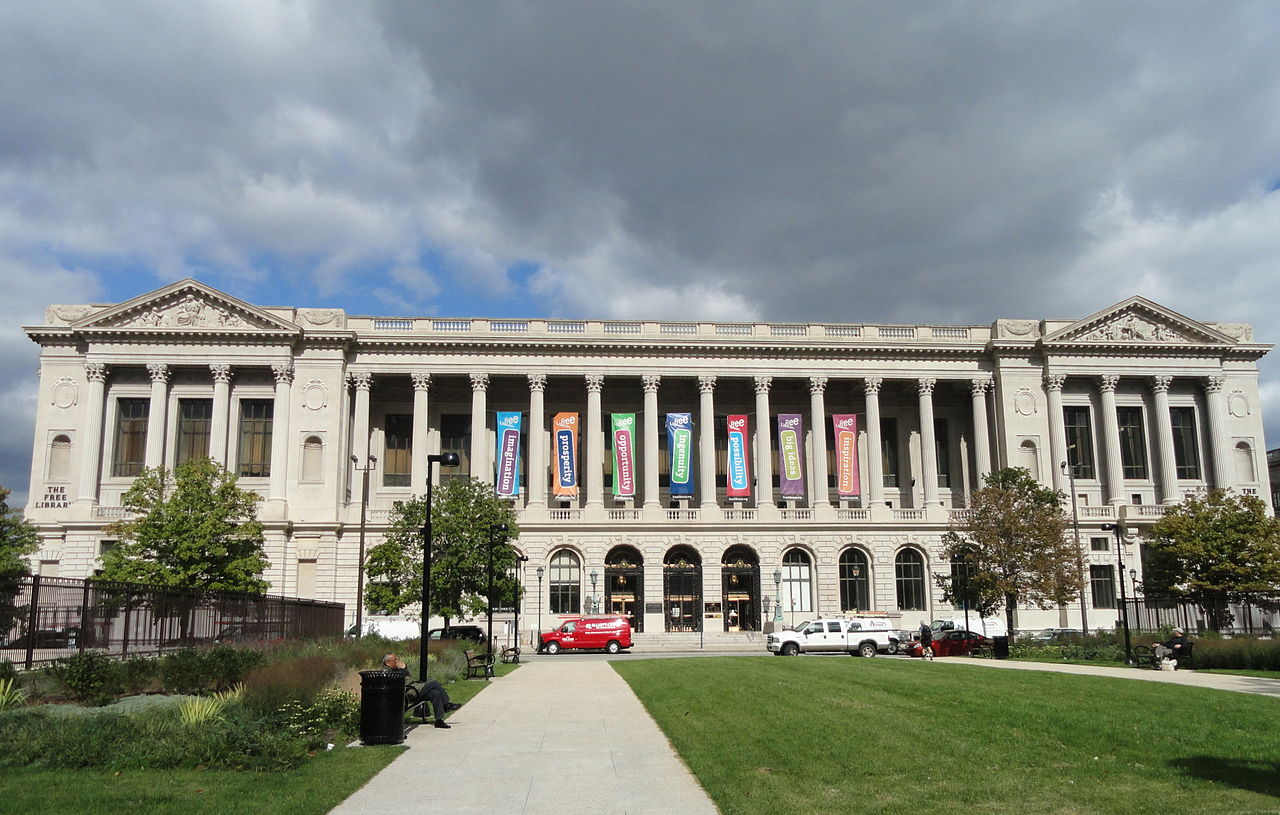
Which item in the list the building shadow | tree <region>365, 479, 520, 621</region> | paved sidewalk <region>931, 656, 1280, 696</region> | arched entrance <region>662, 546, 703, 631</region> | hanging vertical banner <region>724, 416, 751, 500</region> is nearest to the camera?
the building shadow

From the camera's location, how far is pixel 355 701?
64.0 ft

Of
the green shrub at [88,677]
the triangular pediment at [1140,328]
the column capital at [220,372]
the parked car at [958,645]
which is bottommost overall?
the parked car at [958,645]

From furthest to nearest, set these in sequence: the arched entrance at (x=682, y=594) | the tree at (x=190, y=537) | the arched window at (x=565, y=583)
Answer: the arched entrance at (x=682, y=594)
the arched window at (x=565, y=583)
the tree at (x=190, y=537)

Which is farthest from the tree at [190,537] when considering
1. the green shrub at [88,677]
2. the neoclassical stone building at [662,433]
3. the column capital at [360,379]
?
the green shrub at [88,677]

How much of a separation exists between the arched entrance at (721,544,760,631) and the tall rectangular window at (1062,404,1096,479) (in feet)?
79.9

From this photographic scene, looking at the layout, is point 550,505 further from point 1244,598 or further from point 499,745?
point 499,745

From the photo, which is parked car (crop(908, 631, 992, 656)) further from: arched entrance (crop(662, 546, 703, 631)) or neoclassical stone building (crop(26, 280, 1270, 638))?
arched entrance (crop(662, 546, 703, 631))

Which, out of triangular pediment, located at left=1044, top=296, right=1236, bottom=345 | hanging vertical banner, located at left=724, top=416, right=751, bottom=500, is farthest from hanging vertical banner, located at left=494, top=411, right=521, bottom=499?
triangular pediment, located at left=1044, top=296, right=1236, bottom=345

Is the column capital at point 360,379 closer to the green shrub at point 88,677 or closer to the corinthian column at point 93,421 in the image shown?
the corinthian column at point 93,421

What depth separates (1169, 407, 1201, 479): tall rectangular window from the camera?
72000 millimetres

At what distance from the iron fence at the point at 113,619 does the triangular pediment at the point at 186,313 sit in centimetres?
3892

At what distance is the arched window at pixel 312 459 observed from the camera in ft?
215

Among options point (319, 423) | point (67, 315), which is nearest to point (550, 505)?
point (319, 423)

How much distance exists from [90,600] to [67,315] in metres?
52.0
